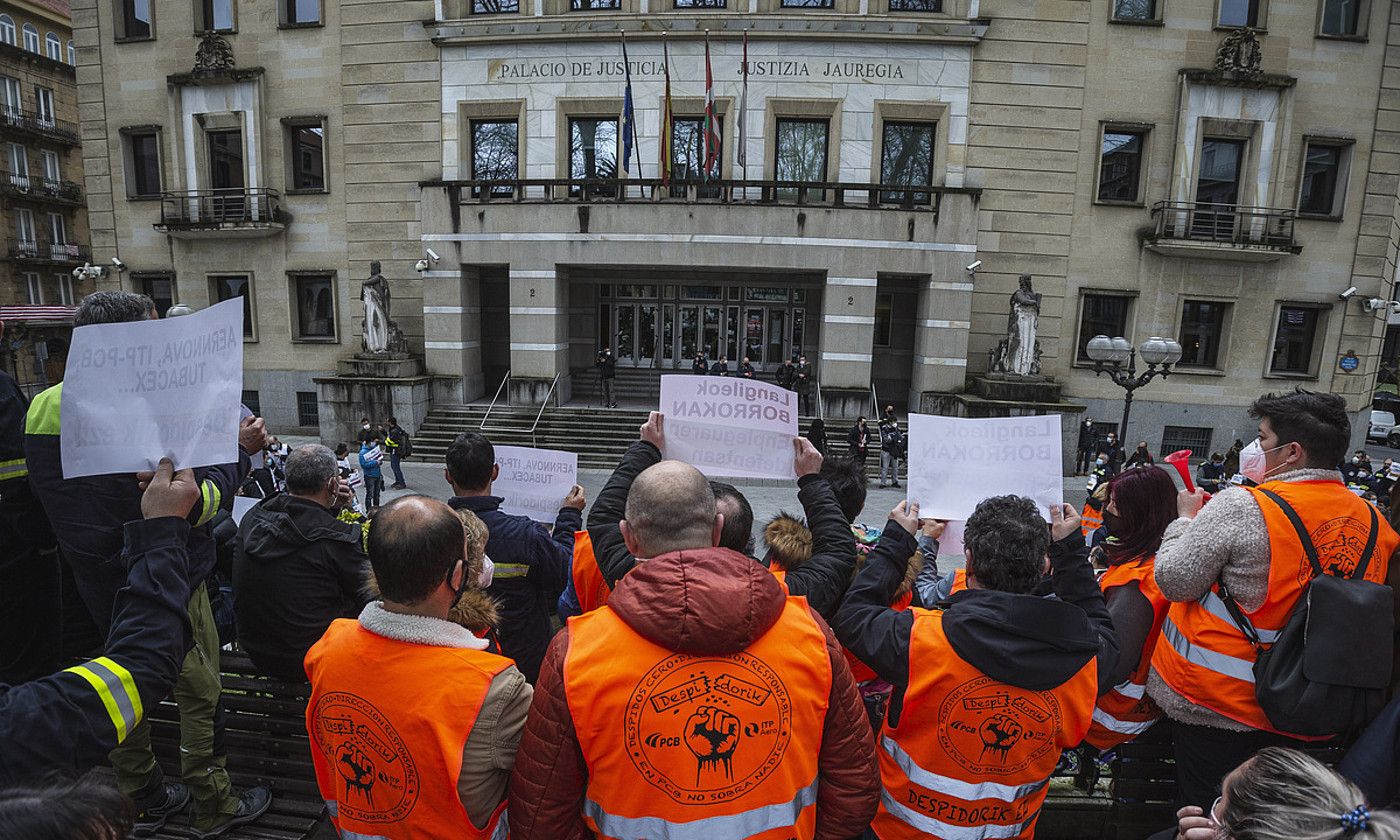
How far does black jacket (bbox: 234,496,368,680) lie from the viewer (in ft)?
11.1

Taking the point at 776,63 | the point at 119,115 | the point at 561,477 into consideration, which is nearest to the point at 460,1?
the point at 776,63

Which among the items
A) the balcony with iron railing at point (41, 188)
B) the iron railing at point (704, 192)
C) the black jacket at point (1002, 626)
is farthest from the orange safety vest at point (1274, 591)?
the balcony with iron railing at point (41, 188)

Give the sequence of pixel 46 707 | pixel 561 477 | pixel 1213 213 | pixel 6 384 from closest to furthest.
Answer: pixel 46 707 → pixel 6 384 → pixel 561 477 → pixel 1213 213

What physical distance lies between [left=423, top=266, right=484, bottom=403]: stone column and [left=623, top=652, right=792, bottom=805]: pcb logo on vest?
20175 millimetres

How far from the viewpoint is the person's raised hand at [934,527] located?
120 inches

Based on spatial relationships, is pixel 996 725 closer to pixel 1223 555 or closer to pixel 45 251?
pixel 1223 555

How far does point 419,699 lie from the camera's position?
1.92 m

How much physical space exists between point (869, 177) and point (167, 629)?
19984 millimetres

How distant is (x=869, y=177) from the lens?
19219mm

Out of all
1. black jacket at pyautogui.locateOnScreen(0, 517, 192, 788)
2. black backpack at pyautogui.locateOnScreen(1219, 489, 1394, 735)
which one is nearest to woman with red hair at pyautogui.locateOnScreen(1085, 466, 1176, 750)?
black backpack at pyautogui.locateOnScreen(1219, 489, 1394, 735)

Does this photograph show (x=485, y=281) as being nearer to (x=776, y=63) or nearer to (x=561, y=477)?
(x=776, y=63)

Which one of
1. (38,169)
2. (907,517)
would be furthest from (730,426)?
(38,169)

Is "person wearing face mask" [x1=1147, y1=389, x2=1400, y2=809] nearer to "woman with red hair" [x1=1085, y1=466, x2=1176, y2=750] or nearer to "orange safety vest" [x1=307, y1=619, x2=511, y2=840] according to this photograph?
"woman with red hair" [x1=1085, y1=466, x2=1176, y2=750]

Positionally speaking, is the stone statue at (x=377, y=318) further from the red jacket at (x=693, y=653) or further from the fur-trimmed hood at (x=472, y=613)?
the red jacket at (x=693, y=653)
